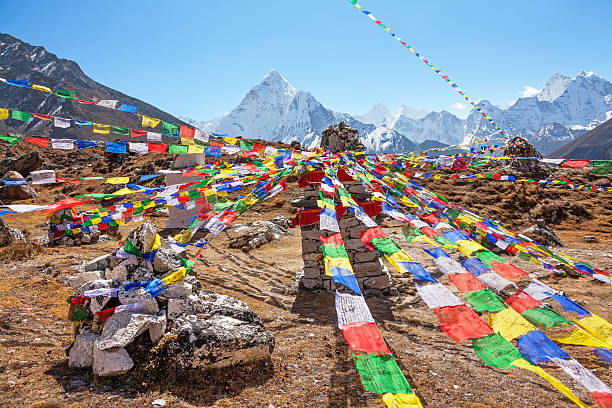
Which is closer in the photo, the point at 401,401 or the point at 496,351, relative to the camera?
the point at 401,401

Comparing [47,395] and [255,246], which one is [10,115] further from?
[255,246]

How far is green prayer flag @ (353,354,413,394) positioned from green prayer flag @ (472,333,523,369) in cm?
74

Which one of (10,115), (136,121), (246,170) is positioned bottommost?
(246,170)

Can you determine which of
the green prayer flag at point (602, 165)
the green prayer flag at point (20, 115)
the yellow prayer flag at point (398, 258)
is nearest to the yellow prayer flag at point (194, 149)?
the green prayer flag at point (20, 115)

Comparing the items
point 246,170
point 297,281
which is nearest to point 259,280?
point 297,281

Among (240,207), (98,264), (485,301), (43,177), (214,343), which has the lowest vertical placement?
(214,343)

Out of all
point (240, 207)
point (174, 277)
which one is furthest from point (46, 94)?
point (174, 277)

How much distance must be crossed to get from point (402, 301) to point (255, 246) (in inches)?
285

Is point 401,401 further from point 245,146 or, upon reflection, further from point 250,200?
point 245,146

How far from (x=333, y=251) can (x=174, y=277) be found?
2507mm

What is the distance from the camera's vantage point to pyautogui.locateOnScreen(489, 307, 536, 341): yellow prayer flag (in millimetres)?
3297

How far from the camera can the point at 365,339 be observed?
3.09 metres

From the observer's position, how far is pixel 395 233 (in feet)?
48.6

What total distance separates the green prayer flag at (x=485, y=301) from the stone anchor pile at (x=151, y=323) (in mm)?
2804
